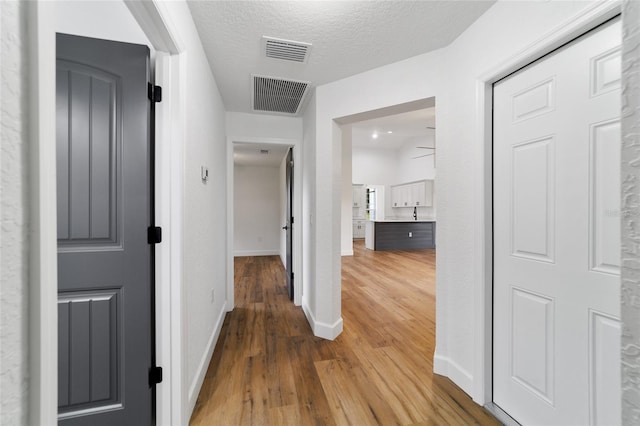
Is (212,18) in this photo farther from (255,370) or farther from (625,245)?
(255,370)

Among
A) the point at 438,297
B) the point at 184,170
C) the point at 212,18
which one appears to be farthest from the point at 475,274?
the point at 212,18

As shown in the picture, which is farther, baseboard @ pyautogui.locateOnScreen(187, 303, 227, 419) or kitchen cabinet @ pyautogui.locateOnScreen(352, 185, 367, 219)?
kitchen cabinet @ pyautogui.locateOnScreen(352, 185, 367, 219)

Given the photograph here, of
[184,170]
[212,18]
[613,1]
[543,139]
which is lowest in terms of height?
[184,170]

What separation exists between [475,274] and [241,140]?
8.82ft

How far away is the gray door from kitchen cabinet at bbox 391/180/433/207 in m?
7.89

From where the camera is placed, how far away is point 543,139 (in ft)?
4.22

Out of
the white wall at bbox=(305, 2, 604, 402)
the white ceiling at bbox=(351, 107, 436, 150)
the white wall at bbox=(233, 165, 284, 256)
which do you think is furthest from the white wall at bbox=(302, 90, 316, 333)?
the white wall at bbox=(233, 165, 284, 256)

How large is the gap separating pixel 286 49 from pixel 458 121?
1.32m

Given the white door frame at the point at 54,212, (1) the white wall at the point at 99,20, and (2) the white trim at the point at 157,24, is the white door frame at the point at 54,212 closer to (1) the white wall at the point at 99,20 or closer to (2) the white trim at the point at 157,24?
(2) the white trim at the point at 157,24

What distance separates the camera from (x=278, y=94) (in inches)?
100

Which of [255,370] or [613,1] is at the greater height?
[613,1]

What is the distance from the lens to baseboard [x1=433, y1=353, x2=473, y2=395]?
164 cm

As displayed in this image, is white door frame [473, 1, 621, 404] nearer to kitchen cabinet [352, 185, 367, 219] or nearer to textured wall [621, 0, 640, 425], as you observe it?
textured wall [621, 0, 640, 425]

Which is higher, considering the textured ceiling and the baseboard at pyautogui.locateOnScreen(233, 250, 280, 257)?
the textured ceiling
